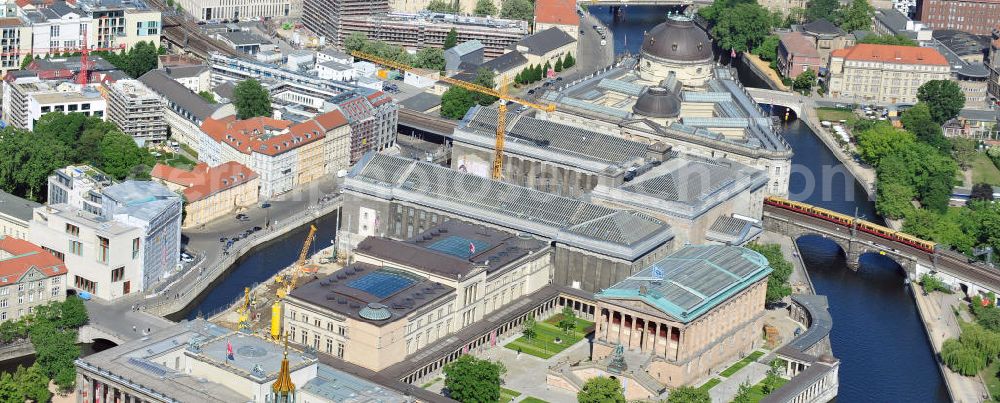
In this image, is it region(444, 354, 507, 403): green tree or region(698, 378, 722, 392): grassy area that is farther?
region(698, 378, 722, 392): grassy area

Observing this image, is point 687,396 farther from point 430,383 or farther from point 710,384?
point 430,383

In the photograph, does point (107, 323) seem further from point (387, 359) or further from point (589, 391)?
point (589, 391)

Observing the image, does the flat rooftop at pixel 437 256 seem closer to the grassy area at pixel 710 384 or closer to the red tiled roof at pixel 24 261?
the grassy area at pixel 710 384

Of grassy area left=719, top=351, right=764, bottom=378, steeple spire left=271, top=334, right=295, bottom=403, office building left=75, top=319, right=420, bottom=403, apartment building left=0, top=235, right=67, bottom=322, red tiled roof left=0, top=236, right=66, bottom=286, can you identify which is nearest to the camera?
steeple spire left=271, top=334, right=295, bottom=403

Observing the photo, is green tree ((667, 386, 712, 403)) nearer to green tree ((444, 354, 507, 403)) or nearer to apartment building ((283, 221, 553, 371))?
green tree ((444, 354, 507, 403))

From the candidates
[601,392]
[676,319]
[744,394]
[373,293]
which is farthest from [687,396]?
[373,293]

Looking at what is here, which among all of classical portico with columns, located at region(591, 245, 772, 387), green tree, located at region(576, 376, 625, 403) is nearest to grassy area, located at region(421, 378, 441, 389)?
green tree, located at region(576, 376, 625, 403)

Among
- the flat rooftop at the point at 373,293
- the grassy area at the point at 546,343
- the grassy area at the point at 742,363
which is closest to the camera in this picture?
the flat rooftop at the point at 373,293

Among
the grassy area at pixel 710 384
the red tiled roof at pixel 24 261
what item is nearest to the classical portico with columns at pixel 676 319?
the grassy area at pixel 710 384
